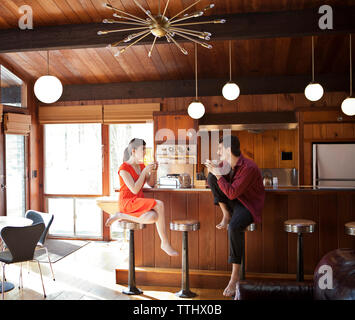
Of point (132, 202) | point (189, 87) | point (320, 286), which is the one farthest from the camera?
point (189, 87)

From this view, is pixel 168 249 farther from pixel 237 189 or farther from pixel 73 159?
pixel 73 159

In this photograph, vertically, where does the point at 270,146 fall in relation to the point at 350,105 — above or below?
below

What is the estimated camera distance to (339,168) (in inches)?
240

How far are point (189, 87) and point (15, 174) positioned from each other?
10.9 ft

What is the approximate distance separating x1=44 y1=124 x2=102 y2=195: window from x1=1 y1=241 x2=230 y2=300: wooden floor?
1.56 m

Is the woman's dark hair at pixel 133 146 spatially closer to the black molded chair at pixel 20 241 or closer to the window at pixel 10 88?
the black molded chair at pixel 20 241

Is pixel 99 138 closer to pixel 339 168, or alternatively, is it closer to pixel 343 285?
pixel 339 168

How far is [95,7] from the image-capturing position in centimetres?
477

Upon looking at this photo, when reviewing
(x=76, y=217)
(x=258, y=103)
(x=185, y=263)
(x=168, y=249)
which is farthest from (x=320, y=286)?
(x=76, y=217)

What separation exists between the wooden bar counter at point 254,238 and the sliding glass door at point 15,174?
2.92m

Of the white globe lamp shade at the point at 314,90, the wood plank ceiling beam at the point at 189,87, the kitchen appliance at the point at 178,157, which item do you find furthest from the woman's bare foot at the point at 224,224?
the wood plank ceiling beam at the point at 189,87

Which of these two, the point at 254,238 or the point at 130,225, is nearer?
the point at 130,225

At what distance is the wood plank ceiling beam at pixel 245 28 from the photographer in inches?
178
